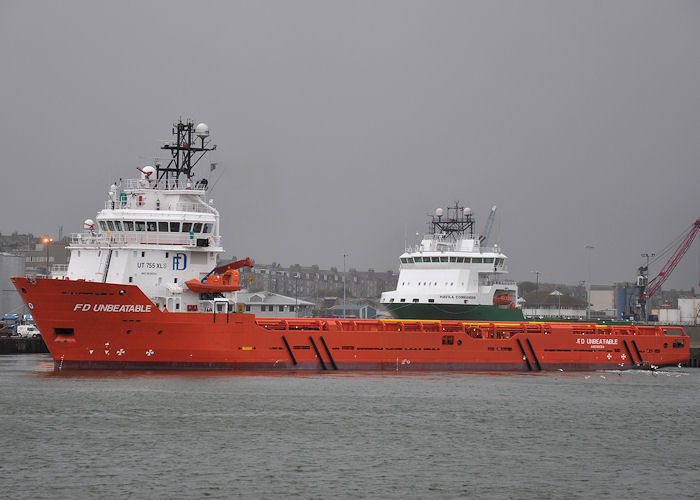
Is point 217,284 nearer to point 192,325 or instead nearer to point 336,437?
point 192,325

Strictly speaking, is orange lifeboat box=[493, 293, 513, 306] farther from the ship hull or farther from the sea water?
the sea water

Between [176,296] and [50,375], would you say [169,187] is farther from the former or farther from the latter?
[50,375]

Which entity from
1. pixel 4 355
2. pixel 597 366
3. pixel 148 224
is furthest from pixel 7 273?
pixel 597 366

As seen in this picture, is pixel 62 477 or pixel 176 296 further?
pixel 176 296

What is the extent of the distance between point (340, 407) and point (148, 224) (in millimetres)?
11848

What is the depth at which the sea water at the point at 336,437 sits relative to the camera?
20859mm

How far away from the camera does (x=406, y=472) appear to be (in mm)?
22094

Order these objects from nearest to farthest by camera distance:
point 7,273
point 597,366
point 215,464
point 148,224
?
point 215,464 → point 148,224 → point 597,366 → point 7,273

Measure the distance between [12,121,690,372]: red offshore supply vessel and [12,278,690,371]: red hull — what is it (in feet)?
0.13

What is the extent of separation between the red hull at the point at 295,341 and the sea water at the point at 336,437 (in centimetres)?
101

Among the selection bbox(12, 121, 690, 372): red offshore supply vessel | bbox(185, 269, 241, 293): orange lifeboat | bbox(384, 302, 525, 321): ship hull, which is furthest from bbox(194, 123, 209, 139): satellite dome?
bbox(384, 302, 525, 321): ship hull

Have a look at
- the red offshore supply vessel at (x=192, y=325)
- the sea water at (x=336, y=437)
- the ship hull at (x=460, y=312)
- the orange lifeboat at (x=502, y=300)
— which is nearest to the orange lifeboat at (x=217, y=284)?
the red offshore supply vessel at (x=192, y=325)

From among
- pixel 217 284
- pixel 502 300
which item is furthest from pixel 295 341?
pixel 502 300

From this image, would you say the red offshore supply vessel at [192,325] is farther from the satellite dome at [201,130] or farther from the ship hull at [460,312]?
the ship hull at [460,312]
